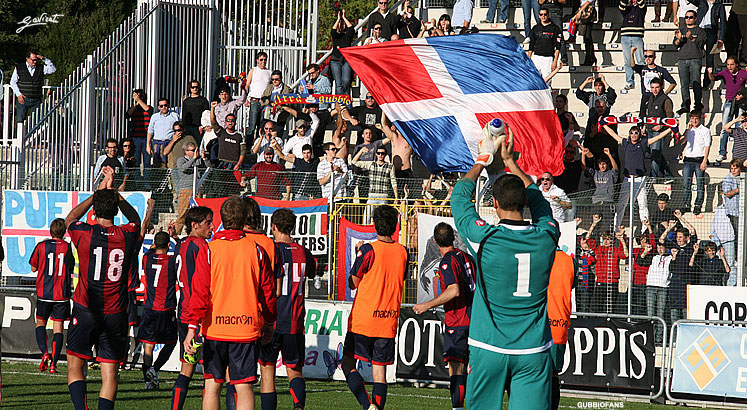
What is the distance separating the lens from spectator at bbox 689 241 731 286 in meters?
13.6

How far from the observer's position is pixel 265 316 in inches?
317

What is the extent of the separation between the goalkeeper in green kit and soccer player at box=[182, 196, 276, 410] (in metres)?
2.12

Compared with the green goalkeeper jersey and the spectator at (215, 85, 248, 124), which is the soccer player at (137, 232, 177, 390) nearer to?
the green goalkeeper jersey

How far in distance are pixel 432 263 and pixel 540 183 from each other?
2.34 metres

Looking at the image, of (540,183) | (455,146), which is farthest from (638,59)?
(455,146)

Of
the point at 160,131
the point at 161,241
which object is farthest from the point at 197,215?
the point at 160,131

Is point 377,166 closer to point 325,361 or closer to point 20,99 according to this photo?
point 325,361

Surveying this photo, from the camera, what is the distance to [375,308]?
32.3ft

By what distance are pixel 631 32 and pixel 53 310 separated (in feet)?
42.6

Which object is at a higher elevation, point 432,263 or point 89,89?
point 89,89

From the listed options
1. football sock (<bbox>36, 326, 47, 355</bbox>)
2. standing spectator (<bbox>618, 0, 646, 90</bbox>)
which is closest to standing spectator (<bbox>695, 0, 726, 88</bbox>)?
standing spectator (<bbox>618, 0, 646, 90</bbox>)

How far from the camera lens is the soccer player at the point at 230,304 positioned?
7824mm

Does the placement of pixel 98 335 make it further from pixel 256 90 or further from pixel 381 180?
pixel 256 90

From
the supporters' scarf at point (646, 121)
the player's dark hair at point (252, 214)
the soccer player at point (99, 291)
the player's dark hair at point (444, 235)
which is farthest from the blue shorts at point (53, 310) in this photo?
the supporters' scarf at point (646, 121)
